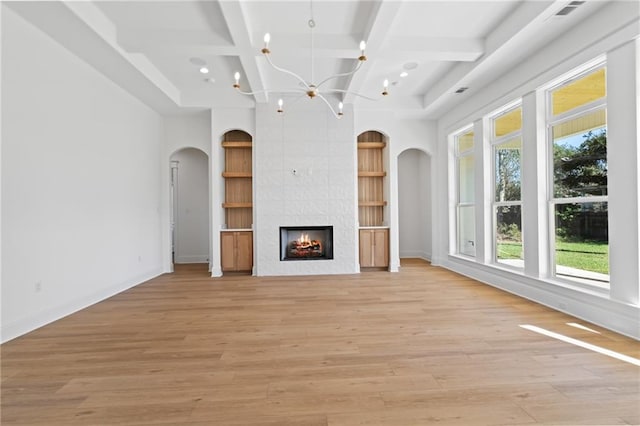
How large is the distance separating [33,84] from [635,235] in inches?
236

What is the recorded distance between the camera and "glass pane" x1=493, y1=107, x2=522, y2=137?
181 inches

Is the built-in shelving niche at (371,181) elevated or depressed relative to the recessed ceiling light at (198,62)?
depressed

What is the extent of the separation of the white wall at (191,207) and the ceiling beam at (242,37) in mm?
3157

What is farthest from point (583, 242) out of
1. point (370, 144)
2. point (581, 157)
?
point (370, 144)

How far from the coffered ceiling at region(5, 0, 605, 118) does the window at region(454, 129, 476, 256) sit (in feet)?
4.05

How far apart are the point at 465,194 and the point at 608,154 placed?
314 centimetres

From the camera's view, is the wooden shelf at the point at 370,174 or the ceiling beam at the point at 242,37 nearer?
the ceiling beam at the point at 242,37

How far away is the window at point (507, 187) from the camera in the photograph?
4.54 meters

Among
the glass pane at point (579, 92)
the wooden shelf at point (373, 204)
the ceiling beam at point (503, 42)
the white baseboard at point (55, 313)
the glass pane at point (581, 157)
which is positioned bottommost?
the white baseboard at point (55, 313)

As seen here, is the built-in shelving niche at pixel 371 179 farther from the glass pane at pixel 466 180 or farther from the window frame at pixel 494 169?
the window frame at pixel 494 169

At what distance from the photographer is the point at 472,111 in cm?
539

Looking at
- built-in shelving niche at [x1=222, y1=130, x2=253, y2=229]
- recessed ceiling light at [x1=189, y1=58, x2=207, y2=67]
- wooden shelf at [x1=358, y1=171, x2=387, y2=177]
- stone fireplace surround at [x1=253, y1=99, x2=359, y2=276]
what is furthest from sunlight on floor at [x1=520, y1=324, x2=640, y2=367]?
recessed ceiling light at [x1=189, y1=58, x2=207, y2=67]

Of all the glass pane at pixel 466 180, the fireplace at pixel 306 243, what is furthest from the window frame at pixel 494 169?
the fireplace at pixel 306 243

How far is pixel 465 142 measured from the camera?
20.0ft
